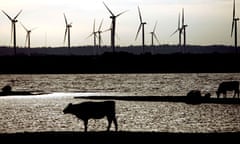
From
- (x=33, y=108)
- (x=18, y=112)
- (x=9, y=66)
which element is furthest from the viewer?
(x=9, y=66)

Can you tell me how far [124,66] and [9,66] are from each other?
29.8m

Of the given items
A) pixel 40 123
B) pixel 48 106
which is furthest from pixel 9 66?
pixel 40 123

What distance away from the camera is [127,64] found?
15012 cm

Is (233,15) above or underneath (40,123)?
above

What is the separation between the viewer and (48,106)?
137ft

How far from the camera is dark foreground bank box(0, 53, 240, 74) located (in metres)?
148
